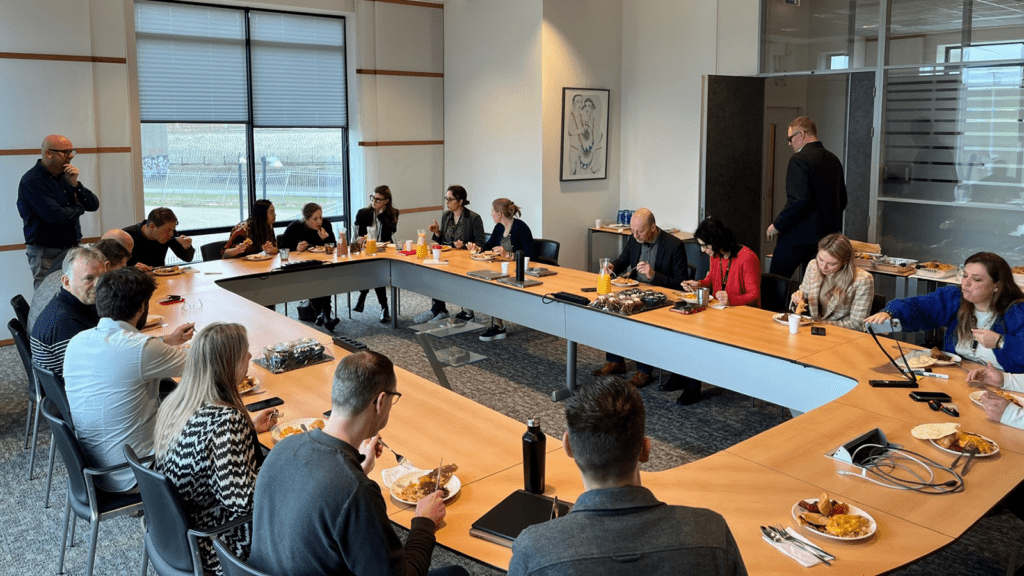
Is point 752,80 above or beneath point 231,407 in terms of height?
above

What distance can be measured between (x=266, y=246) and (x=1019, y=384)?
17.8ft

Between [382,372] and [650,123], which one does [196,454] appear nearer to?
[382,372]

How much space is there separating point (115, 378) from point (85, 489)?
1.36 ft

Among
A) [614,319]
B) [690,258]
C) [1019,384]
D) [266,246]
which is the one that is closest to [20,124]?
[266,246]

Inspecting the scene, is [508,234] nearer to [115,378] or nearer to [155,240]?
[155,240]

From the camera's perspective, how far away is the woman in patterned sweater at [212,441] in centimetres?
242

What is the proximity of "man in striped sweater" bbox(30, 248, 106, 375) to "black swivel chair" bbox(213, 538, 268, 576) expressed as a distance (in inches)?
81.7

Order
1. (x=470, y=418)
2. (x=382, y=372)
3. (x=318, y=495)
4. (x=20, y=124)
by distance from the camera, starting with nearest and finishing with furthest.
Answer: (x=318, y=495) < (x=382, y=372) < (x=470, y=418) < (x=20, y=124)

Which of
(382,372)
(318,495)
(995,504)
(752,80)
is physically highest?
(752,80)

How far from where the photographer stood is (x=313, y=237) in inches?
283

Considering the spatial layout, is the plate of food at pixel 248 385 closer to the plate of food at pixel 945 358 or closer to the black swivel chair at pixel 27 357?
the black swivel chair at pixel 27 357

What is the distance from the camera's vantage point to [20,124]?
6535 mm

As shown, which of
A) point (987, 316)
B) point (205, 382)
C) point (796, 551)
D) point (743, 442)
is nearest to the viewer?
point (796, 551)

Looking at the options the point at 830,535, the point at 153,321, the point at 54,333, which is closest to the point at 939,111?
the point at 830,535
